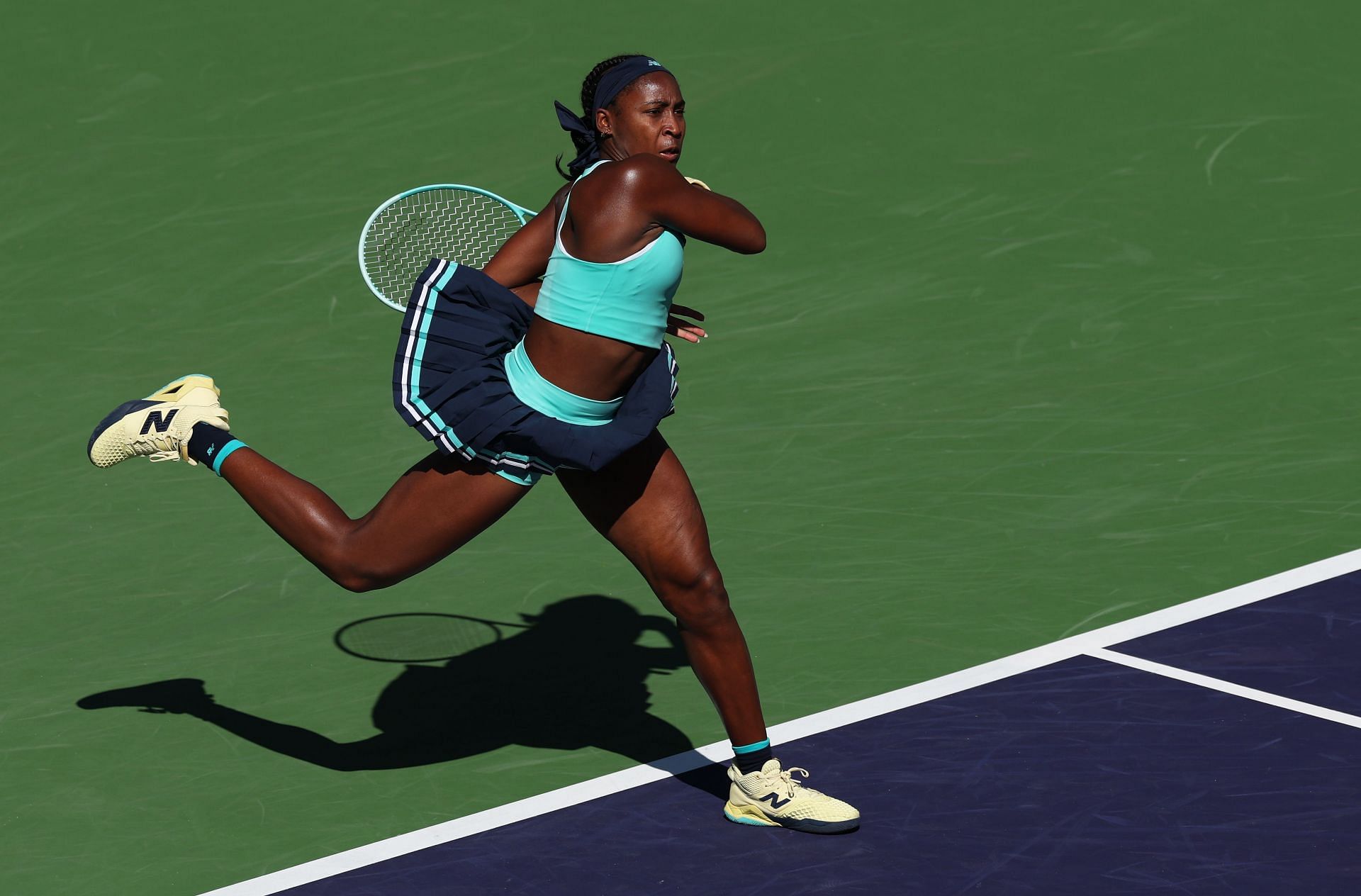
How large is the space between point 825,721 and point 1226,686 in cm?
141

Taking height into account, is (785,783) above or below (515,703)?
below

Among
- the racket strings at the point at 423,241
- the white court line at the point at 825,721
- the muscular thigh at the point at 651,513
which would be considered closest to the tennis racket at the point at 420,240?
the racket strings at the point at 423,241

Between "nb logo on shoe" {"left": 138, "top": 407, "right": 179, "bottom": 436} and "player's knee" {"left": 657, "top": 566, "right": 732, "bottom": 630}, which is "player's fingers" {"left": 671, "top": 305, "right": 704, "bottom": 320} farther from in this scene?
"nb logo on shoe" {"left": 138, "top": 407, "right": 179, "bottom": 436}

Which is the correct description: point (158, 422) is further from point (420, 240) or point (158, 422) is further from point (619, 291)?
point (619, 291)

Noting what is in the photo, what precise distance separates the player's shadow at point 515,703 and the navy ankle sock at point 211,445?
1.07 metres

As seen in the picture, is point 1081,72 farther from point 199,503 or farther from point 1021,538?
point 199,503

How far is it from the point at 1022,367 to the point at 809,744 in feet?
15.3

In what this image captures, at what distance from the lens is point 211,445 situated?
22.4ft

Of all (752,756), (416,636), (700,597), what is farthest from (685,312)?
(416,636)

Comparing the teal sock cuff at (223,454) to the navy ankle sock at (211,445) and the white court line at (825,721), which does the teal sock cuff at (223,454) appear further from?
the white court line at (825,721)

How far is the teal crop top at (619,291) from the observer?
6043 millimetres

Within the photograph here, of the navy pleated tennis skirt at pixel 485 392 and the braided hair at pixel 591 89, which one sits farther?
the braided hair at pixel 591 89

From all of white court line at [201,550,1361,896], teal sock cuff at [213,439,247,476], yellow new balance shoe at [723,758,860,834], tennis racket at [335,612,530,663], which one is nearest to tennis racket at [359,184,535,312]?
teal sock cuff at [213,439,247,476]

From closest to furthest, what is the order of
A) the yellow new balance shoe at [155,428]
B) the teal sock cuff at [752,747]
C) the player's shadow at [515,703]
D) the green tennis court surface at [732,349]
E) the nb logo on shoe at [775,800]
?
the nb logo on shoe at [775,800] < the teal sock cuff at [752,747] < the yellow new balance shoe at [155,428] < the player's shadow at [515,703] < the green tennis court surface at [732,349]
